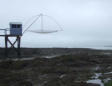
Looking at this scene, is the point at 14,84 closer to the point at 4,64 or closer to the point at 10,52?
the point at 4,64

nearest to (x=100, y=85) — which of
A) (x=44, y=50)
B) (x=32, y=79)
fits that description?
(x=32, y=79)

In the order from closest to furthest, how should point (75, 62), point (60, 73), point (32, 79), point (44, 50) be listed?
point (32, 79) → point (60, 73) → point (75, 62) → point (44, 50)

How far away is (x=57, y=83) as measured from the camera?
2489cm

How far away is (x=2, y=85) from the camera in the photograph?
82.3 ft

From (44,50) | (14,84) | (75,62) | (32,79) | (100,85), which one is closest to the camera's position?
(100,85)

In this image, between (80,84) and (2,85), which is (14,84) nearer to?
(2,85)

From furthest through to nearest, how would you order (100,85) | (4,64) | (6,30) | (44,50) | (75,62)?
(44,50) → (6,30) → (75,62) → (4,64) → (100,85)

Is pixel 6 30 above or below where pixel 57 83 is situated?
above

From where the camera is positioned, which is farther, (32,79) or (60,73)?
(60,73)

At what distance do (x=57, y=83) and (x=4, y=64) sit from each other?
17.0 m

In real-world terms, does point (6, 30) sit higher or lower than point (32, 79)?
higher

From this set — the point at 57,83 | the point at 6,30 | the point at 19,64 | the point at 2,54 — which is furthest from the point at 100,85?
the point at 2,54

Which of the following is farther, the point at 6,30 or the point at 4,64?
the point at 6,30

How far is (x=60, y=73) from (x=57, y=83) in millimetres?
8024
